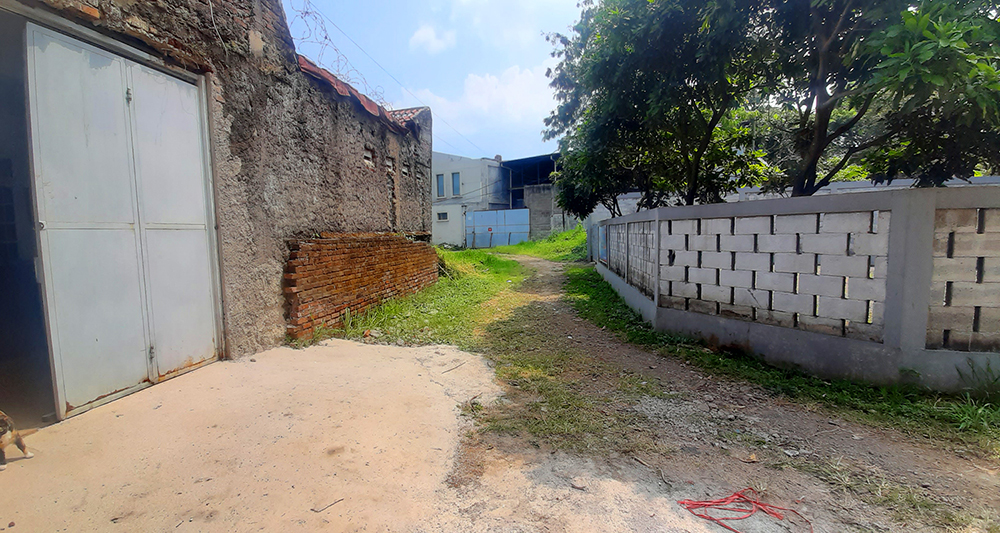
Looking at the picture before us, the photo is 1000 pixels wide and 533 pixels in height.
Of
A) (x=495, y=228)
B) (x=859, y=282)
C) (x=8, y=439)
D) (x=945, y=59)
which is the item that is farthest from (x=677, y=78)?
(x=495, y=228)

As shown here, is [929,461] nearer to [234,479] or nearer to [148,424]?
[234,479]

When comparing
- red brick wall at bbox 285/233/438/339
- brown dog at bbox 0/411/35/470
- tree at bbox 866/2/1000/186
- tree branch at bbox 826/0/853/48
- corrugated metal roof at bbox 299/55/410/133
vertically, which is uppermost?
tree branch at bbox 826/0/853/48

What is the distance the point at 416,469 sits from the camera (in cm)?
226

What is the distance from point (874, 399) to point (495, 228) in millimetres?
22576

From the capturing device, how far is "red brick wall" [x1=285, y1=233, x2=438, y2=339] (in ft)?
13.7

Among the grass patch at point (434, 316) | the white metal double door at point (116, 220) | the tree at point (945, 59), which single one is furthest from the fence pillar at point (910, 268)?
the white metal double door at point (116, 220)

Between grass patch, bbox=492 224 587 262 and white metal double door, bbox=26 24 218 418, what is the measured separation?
14.7 m

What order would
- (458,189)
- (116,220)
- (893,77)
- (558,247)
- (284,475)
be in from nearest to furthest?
(284,475)
(116,220)
(893,77)
(558,247)
(458,189)

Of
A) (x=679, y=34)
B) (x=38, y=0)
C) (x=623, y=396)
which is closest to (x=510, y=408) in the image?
(x=623, y=396)

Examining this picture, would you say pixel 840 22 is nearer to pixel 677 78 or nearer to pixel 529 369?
pixel 677 78

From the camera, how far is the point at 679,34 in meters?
5.73


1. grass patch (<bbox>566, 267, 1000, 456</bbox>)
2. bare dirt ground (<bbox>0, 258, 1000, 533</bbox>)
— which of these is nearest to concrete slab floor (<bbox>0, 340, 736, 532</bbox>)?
bare dirt ground (<bbox>0, 258, 1000, 533</bbox>)

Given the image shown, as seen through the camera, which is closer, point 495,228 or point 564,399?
point 564,399

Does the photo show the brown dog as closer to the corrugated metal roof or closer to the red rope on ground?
the red rope on ground
